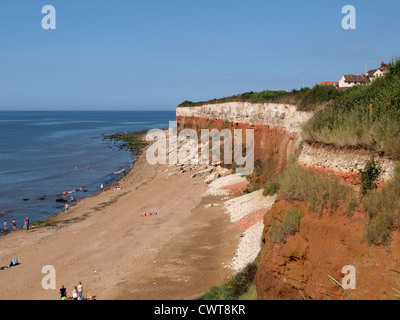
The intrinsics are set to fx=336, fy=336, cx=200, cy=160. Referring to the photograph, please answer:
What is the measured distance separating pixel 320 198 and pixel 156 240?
14581 mm

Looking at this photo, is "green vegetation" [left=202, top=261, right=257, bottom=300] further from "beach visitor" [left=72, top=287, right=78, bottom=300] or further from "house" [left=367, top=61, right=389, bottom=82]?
"house" [left=367, top=61, right=389, bottom=82]

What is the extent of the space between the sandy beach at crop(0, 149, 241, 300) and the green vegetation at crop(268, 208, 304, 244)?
Answer: 6.56 m

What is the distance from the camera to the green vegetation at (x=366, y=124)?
882 centimetres

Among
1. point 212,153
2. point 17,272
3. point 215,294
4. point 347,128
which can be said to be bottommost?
point 17,272

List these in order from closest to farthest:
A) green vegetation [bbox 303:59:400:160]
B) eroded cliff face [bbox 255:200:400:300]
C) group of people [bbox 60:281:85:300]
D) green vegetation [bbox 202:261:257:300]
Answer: eroded cliff face [bbox 255:200:400:300]
green vegetation [bbox 303:59:400:160]
green vegetation [bbox 202:261:257:300]
group of people [bbox 60:281:85:300]

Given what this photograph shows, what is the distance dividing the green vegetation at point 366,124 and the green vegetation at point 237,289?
5.61 meters

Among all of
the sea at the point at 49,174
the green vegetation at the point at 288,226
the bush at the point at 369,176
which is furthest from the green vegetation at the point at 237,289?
the sea at the point at 49,174

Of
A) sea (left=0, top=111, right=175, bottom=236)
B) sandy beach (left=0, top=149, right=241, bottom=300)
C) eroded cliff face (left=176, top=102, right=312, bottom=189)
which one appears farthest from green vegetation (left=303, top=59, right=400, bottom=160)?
sea (left=0, top=111, right=175, bottom=236)

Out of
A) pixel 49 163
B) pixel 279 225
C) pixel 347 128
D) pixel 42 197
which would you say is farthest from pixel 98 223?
pixel 49 163

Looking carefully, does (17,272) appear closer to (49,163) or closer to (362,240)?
(362,240)

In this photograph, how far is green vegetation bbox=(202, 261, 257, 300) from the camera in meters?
12.0

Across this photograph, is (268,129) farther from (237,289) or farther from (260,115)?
(237,289)

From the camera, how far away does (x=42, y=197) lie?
3959 centimetres

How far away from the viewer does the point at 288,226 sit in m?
9.88
